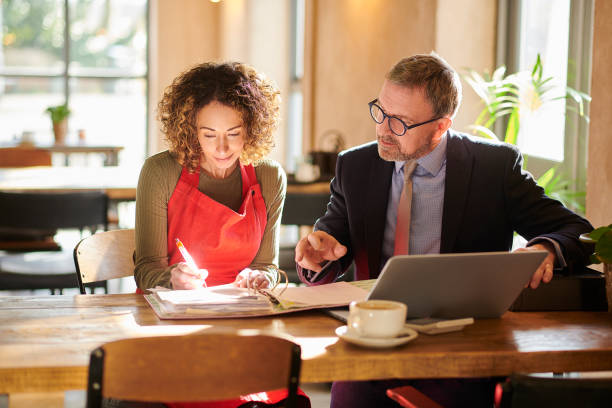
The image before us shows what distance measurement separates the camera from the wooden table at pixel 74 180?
3.81m

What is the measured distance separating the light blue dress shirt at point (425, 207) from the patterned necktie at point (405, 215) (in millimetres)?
19

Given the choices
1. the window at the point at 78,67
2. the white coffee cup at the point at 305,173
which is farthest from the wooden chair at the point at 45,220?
the window at the point at 78,67

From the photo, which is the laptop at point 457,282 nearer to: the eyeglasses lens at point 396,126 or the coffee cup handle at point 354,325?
the coffee cup handle at point 354,325

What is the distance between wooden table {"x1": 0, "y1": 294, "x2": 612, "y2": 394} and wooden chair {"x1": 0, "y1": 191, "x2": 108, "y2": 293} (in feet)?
6.25

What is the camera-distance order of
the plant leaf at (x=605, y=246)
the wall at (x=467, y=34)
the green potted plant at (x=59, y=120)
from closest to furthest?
the plant leaf at (x=605, y=246) < the wall at (x=467, y=34) < the green potted plant at (x=59, y=120)

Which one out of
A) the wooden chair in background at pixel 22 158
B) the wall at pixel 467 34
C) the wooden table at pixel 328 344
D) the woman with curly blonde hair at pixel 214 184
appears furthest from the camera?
the wooden chair in background at pixel 22 158

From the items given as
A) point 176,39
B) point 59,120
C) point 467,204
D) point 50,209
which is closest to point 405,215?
point 467,204

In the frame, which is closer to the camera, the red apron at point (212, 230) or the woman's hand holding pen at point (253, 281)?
the woman's hand holding pen at point (253, 281)

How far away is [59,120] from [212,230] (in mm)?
5480

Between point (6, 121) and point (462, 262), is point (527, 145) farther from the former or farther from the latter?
point (6, 121)

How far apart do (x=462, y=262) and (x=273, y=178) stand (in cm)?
95

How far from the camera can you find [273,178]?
2.24 meters

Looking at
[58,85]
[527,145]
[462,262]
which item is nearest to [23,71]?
[58,85]

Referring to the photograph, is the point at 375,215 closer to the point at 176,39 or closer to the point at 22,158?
the point at 22,158
